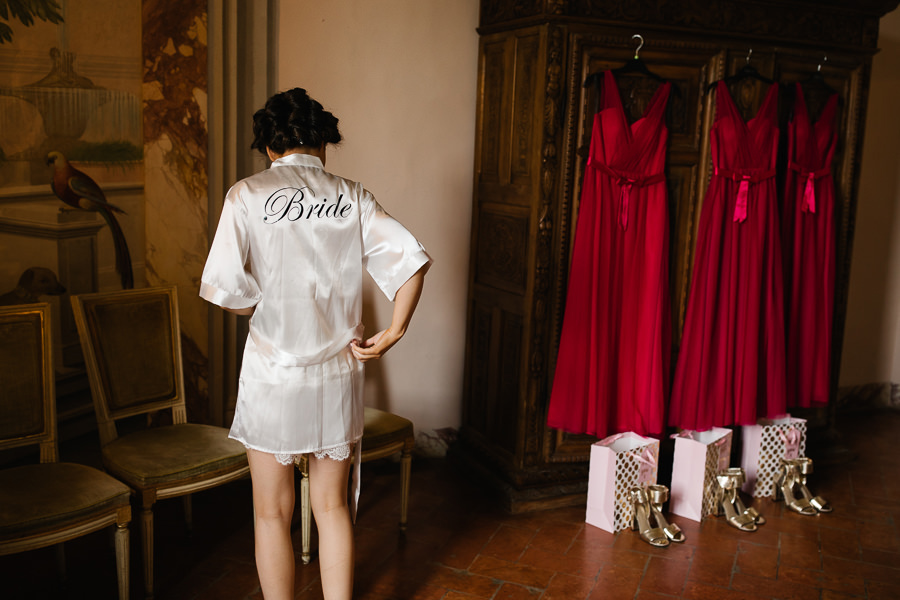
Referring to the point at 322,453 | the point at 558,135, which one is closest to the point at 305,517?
the point at 322,453

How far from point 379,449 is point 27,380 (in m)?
1.32

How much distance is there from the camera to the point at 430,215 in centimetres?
417

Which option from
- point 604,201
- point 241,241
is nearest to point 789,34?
point 604,201

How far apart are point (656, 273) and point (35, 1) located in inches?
113

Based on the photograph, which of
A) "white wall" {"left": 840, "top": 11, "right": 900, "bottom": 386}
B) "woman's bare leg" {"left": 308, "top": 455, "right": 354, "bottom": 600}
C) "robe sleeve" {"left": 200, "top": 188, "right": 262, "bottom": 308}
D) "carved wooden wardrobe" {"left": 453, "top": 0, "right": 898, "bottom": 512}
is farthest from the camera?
"white wall" {"left": 840, "top": 11, "right": 900, "bottom": 386}

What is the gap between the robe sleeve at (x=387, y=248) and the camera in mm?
2385

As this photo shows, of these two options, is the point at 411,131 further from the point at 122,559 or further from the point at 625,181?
the point at 122,559

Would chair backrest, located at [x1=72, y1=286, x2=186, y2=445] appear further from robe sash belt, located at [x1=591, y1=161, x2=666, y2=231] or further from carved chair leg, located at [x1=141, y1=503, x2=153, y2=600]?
robe sash belt, located at [x1=591, y1=161, x2=666, y2=231]

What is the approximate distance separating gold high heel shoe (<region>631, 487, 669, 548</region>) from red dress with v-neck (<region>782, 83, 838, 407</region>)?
1181mm

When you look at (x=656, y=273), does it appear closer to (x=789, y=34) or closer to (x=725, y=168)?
(x=725, y=168)

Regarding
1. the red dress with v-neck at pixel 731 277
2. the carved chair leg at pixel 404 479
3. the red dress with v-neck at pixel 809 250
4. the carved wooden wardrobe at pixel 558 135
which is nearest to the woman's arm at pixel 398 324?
the carved chair leg at pixel 404 479

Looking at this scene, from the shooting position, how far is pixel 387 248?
240 centimetres

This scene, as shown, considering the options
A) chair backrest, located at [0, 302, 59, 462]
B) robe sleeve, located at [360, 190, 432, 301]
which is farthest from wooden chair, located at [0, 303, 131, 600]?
robe sleeve, located at [360, 190, 432, 301]

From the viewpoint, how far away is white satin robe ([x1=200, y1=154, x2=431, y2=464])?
2266 millimetres
